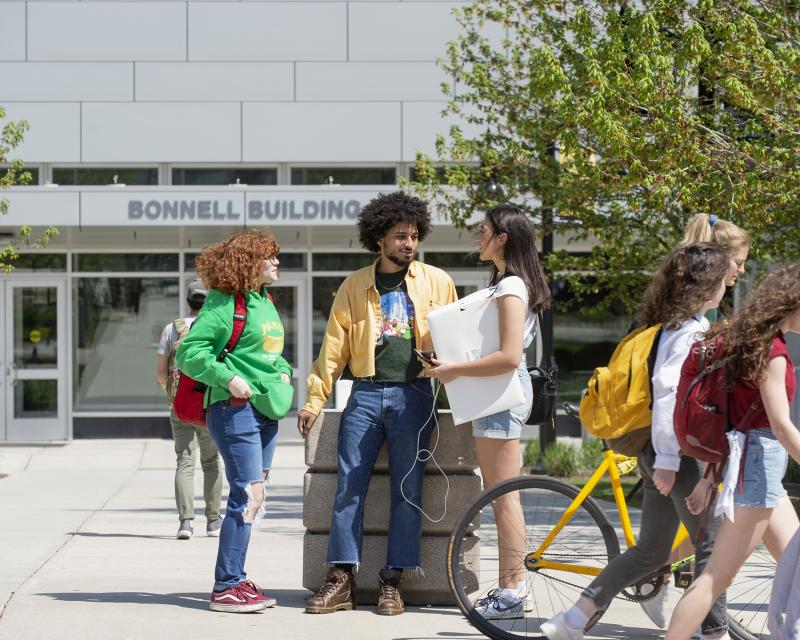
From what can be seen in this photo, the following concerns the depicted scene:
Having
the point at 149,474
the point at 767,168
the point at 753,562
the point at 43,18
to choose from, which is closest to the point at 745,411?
the point at 753,562

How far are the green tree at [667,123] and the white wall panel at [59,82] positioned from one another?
9.18 meters

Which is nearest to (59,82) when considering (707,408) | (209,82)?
(209,82)

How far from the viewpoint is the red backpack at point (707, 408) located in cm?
476

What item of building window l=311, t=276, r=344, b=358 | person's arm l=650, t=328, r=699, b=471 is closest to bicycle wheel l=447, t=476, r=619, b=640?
person's arm l=650, t=328, r=699, b=471

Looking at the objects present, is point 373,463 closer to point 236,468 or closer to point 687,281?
point 236,468

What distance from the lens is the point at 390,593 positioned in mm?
6348

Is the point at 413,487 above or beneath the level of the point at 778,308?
beneath

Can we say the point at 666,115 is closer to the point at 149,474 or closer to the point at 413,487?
the point at 413,487

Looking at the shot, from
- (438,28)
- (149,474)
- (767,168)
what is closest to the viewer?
(767,168)

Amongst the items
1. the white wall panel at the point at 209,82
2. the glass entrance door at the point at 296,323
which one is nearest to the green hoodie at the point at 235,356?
the glass entrance door at the point at 296,323

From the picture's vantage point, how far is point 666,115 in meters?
Answer: 9.34

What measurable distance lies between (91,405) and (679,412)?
1665 centimetres

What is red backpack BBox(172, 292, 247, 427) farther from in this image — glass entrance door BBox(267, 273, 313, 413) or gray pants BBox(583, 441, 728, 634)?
glass entrance door BBox(267, 273, 313, 413)

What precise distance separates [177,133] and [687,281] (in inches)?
619
